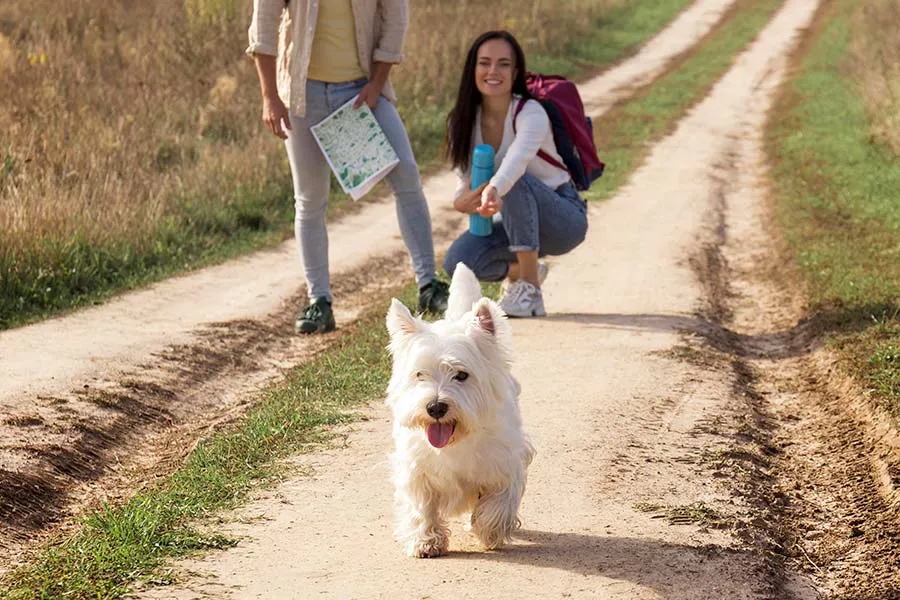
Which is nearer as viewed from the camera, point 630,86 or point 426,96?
point 426,96

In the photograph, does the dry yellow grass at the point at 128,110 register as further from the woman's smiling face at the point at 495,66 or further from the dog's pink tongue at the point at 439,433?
the dog's pink tongue at the point at 439,433

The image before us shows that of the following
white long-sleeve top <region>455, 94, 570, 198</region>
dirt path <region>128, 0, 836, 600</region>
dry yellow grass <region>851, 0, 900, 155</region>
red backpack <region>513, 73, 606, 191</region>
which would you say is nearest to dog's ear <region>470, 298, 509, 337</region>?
dirt path <region>128, 0, 836, 600</region>

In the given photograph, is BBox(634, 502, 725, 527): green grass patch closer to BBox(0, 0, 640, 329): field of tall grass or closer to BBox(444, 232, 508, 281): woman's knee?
BBox(444, 232, 508, 281): woman's knee

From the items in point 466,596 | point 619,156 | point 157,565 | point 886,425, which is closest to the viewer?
point 466,596

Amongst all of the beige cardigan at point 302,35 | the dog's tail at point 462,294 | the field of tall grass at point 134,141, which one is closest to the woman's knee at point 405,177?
the beige cardigan at point 302,35

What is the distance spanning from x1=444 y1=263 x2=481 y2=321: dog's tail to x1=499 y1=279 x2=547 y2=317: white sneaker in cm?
342

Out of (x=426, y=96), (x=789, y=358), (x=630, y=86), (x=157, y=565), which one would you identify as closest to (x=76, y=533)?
(x=157, y=565)

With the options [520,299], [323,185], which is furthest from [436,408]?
[520,299]

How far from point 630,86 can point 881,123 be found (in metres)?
7.58

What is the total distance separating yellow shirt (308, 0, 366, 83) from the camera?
8.11 m

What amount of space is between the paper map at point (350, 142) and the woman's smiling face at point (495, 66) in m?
0.70

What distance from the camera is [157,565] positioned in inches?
187

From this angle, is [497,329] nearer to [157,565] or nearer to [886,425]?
[157,565]

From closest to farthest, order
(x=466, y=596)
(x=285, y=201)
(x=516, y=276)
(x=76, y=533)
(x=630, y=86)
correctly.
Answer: (x=466, y=596) < (x=76, y=533) < (x=516, y=276) < (x=285, y=201) < (x=630, y=86)
